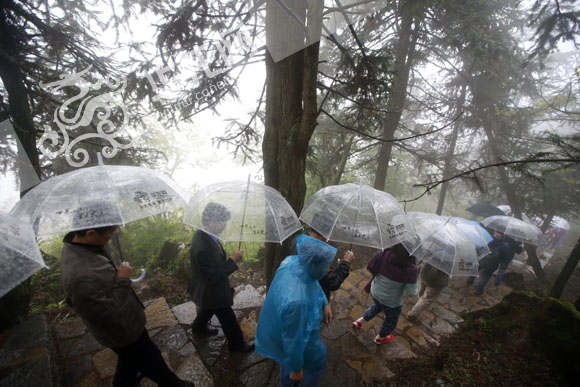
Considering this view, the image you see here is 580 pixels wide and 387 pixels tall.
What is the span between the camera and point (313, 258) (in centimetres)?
188

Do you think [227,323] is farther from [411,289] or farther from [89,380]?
[411,289]

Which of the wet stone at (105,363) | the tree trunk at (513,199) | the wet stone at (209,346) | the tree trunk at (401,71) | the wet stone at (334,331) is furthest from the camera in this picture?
the tree trunk at (513,199)

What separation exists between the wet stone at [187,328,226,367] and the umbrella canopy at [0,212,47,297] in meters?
2.42

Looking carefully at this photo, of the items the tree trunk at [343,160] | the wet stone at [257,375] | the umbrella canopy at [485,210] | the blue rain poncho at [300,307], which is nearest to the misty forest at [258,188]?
the wet stone at [257,375]

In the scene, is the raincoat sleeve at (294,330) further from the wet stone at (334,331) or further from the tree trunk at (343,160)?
the tree trunk at (343,160)

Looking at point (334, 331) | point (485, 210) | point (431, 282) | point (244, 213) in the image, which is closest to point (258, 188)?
point (244, 213)

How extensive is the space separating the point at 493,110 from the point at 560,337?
795 cm

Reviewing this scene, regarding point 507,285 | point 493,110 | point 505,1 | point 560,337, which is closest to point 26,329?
point 560,337

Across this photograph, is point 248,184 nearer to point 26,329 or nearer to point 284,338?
point 284,338

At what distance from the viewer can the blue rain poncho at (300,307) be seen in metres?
1.83

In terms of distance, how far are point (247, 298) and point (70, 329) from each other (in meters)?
2.78

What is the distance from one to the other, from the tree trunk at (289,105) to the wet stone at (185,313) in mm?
1790

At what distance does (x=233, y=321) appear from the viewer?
3.03 m

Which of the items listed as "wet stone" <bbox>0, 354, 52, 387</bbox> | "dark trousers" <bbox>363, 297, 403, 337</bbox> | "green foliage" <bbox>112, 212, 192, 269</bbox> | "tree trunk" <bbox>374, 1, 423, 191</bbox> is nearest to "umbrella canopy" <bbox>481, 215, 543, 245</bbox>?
"tree trunk" <bbox>374, 1, 423, 191</bbox>
